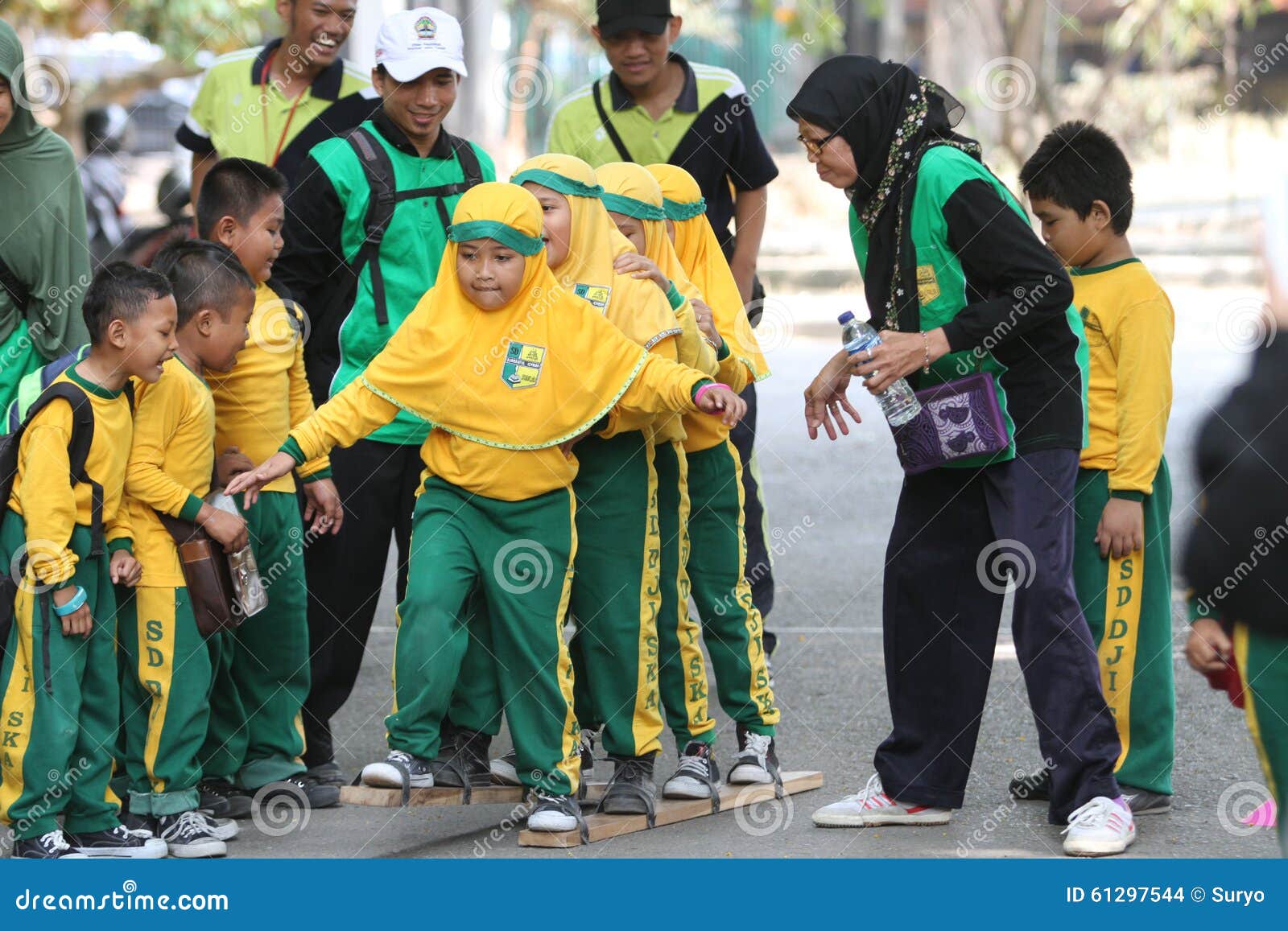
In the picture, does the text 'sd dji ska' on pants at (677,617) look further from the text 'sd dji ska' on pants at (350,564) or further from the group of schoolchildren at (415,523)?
the text 'sd dji ska' on pants at (350,564)

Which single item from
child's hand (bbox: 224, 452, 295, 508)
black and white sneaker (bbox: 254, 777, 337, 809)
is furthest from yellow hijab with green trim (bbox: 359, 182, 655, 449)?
black and white sneaker (bbox: 254, 777, 337, 809)

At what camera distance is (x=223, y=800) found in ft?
15.6

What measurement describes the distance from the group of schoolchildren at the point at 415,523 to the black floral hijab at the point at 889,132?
569mm

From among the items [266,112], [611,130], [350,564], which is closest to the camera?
[350,564]

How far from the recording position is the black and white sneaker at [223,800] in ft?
15.5

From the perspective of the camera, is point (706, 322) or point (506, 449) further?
point (706, 322)

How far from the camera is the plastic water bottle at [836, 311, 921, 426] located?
4.26m

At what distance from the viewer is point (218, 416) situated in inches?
190

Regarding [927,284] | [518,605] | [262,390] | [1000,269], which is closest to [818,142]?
[927,284]

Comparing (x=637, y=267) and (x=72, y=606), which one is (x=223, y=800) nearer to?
(x=72, y=606)

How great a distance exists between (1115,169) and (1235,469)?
78.3 inches

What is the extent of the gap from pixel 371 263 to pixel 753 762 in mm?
1807

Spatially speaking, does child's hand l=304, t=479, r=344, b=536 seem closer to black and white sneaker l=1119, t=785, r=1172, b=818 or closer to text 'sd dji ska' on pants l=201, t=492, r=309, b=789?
text 'sd dji ska' on pants l=201, t=492, r=309, b=789

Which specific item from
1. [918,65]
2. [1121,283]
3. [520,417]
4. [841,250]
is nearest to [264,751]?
[520,417]
